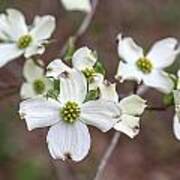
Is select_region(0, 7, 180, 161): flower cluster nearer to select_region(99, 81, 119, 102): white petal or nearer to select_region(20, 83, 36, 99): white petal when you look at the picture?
select_region(99, 81, 119, 102): white petal

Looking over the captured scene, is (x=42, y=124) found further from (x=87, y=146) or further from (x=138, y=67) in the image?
(x=138, y=67)

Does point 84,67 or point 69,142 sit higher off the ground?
point 84,67

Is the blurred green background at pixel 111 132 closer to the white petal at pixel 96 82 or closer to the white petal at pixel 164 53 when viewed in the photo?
the white petal at pixel 164 53

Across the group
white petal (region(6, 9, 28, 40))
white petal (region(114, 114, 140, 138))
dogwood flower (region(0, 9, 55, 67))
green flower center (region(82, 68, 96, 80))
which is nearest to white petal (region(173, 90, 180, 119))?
white petal (region(114, 114, 140, 138))

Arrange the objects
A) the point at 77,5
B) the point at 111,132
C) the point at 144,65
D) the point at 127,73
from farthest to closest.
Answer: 1. the point at 111,132
2. the point at 77,5
3. the point at 144,65
4. the point at 127,73

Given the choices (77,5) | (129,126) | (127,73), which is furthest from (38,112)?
(77,5)

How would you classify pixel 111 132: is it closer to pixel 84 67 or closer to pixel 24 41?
pixel 24 41

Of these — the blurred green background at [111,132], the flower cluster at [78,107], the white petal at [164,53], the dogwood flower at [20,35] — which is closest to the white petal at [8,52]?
the dogwood flower at [20,35]
